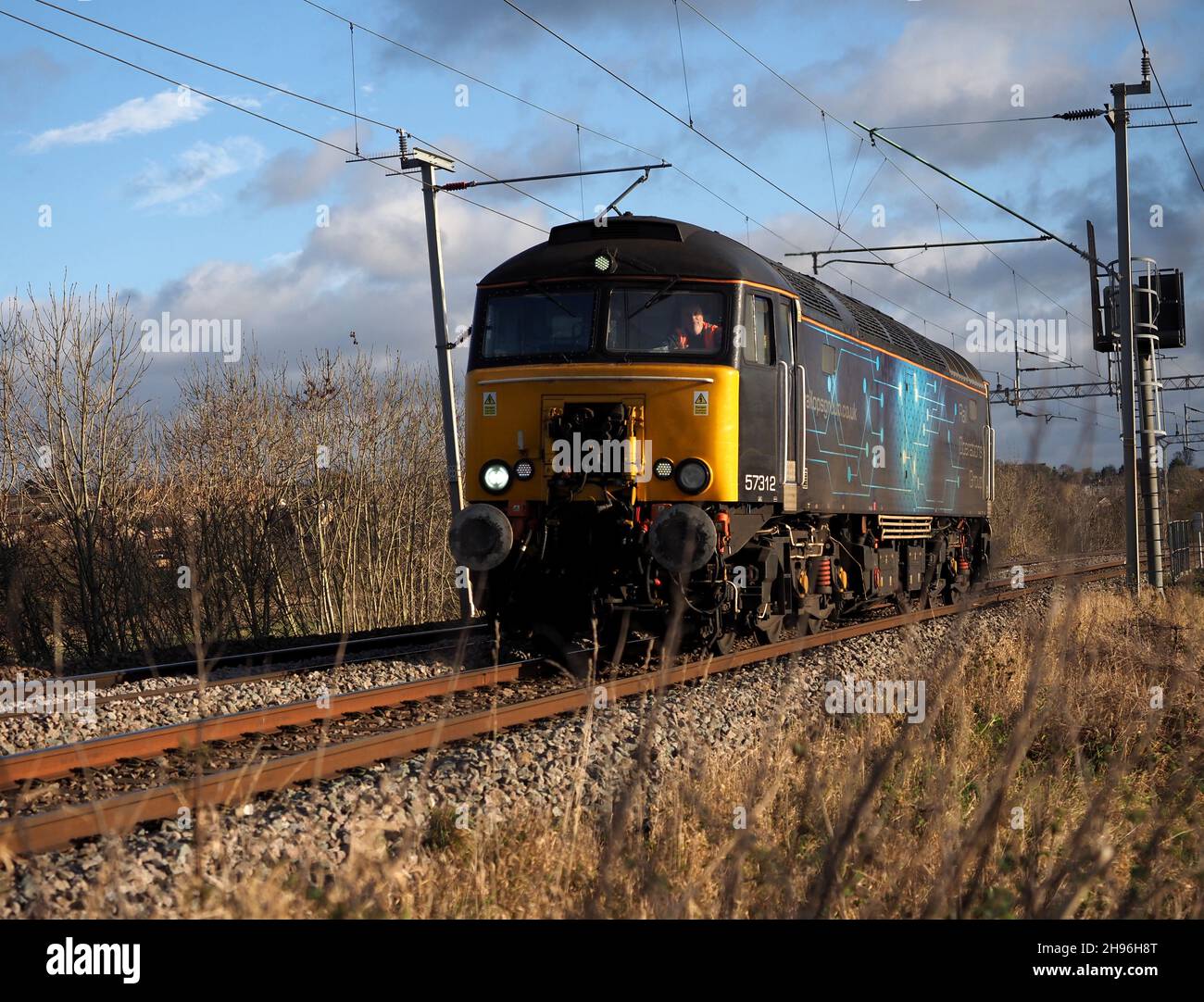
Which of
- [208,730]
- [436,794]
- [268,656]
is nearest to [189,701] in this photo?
[208,730]

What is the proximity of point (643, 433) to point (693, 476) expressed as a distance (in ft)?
1.89

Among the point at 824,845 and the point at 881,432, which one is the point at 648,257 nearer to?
the point at 881,432

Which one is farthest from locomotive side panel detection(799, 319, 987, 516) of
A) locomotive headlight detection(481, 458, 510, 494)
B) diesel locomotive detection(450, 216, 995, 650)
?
locomotive headlight detection(481, 458, 510, 494)

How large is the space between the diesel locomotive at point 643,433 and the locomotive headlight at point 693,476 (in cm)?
2

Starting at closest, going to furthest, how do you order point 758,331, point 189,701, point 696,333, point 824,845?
point 824,845 < point 189,701 < point 696,333 < point 758,331

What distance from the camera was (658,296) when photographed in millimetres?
10453

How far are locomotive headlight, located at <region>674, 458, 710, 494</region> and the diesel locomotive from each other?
0.06ft

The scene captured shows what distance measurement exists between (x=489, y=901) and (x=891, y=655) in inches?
305

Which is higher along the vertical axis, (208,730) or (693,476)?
(693,476)

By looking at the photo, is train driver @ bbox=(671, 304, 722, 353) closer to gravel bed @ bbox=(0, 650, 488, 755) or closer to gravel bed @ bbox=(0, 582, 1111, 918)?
gravel bed @ bbox=(0, 582, 1111, 918)

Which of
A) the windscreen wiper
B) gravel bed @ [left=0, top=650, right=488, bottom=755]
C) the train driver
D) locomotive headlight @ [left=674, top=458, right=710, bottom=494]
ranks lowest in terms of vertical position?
gravel bed @ [left=0, top=650, right=488, bottom=755]

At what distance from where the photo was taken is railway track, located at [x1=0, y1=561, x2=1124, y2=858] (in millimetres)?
5020

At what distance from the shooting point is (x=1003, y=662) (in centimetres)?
1046
